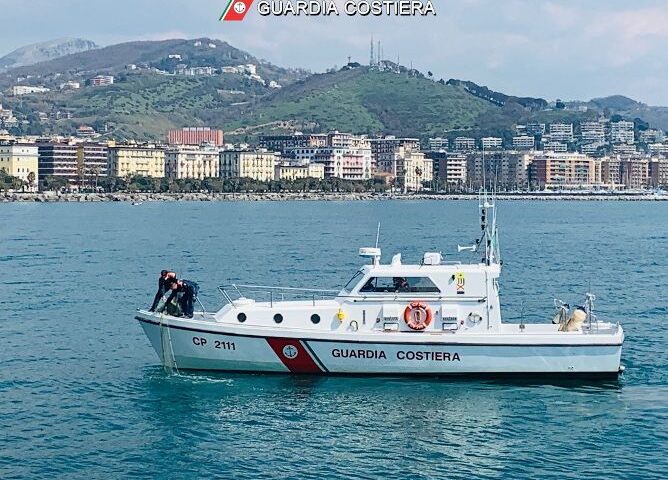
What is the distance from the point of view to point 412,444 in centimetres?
1930

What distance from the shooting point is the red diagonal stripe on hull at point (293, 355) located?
75.2 ft

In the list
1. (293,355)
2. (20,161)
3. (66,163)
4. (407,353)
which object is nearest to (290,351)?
(293,355)

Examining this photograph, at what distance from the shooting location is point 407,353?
2281cm

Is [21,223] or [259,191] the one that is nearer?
[21,223]

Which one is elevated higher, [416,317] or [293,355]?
[416,317]

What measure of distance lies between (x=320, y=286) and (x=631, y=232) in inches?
2040

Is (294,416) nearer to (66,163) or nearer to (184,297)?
(184,297)

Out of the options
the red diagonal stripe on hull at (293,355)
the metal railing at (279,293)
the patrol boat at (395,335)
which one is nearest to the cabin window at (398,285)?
the patrol boat at (395,335)

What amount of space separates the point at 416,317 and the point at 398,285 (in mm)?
839

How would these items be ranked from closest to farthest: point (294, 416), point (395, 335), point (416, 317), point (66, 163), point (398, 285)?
point (294, 416) < point (395, 335) < point (416, 317) < point (398, 285) < point (66, 163)

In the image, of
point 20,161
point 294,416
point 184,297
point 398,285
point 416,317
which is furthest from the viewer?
point 20,161

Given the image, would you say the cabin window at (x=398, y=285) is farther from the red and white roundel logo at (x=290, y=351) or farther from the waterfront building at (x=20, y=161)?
the waterfront building at (x=20, y=161)

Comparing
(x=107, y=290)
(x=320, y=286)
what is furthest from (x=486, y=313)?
(x=107, y=290)

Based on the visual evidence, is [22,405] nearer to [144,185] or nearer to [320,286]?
[320,286]
